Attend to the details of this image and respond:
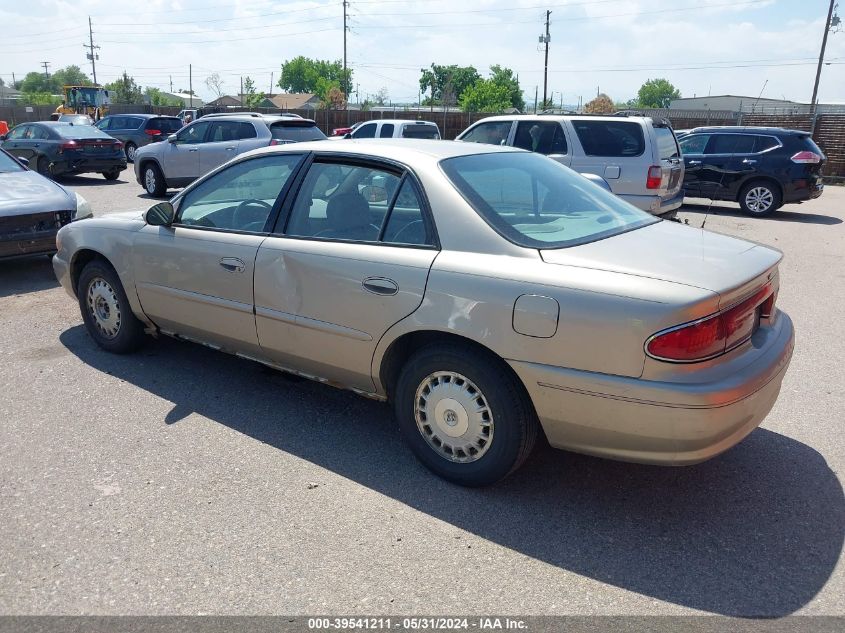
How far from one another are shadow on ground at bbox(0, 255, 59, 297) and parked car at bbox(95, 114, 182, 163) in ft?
51.3

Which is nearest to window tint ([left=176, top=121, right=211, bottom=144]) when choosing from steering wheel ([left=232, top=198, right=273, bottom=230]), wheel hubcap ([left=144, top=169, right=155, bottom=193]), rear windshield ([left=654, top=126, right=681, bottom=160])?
wheel hubcap ([left=144, top=169, right=155, bottom=193])

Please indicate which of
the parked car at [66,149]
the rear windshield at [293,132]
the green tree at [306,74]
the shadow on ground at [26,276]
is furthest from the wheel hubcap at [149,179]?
the green tree at [306,74]

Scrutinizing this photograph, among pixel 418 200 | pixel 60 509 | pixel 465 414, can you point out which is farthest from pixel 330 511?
pixel 418 200

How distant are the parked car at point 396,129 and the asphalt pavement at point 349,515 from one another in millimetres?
11972

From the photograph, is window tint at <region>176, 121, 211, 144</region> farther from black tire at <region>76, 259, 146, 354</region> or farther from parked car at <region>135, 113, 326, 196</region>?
black tire at <region>76, 259, 146, 354</region>

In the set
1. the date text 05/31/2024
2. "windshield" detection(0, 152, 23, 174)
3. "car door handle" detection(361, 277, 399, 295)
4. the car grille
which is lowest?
the date text 05/31/2024

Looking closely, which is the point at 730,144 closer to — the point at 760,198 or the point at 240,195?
the point at 760,198

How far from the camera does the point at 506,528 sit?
127 inches

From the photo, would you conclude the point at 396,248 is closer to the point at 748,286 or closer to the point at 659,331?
the point at 659,331

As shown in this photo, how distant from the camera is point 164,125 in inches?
943

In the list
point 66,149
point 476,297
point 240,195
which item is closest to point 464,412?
point 476,297

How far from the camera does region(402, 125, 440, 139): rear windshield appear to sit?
632 inches

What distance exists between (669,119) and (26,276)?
2596 cm

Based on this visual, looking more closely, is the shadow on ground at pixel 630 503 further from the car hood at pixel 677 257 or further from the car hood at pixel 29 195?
the car hood at pixel 29 195
